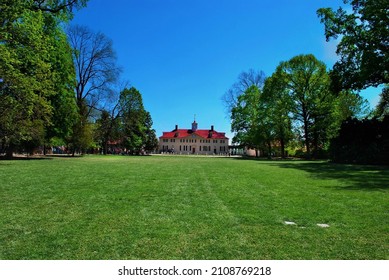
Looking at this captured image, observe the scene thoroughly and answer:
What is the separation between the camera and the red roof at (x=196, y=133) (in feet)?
414

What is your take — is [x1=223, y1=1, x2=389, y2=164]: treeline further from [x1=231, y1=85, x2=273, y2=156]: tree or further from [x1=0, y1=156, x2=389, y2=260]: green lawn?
[x1=0, y1=156, x2=389, y2=260]: green lawn

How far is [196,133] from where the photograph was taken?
125312 millimetres

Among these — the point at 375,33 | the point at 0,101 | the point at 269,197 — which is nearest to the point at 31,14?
the point at 0,101

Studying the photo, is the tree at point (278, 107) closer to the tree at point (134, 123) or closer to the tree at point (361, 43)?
the tree at point (361, 43)

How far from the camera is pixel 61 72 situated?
34.1 meters

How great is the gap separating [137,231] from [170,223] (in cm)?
78

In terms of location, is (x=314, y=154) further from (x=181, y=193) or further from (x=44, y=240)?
(x=44, y=240)

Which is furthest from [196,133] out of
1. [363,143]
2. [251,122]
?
[363,143]

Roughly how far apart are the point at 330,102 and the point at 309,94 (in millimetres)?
3138

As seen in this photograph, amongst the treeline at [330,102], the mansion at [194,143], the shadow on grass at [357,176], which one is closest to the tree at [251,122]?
the treeline at [330,102]

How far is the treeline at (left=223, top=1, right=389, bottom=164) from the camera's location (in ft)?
84.0

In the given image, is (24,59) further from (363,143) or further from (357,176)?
(363,143)

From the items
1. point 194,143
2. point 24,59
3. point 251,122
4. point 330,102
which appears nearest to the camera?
point 24,59

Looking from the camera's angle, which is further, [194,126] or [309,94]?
[194,126]
